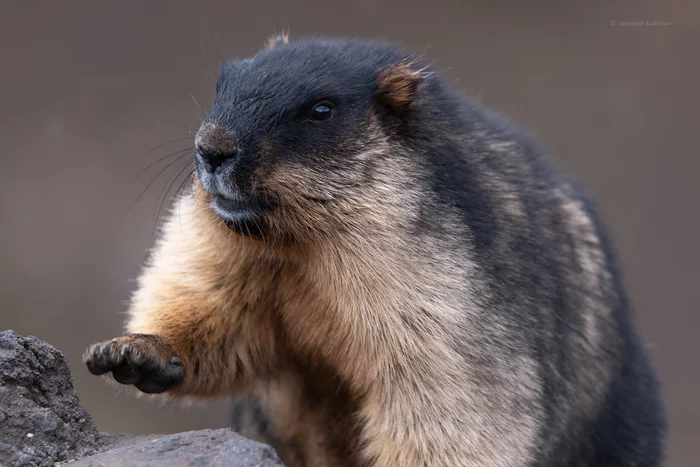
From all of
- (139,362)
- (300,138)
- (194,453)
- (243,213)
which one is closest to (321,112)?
(300,138)

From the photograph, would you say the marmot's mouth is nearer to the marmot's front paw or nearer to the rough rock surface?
the marmot's front paw

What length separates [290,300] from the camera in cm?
420

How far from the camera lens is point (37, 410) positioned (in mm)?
3158

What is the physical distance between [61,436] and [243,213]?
1059mm

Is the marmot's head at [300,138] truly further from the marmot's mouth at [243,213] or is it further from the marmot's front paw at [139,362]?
the marmot's front paw at [139,362]

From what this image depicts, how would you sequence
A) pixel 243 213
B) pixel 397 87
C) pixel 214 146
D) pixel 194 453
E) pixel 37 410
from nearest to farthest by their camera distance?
pixel 194 453 < pixel 37 410 < pixel 214 146 < pixel 243 213 < pixel 397 87

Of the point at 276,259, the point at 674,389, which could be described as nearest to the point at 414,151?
the point at 276,259

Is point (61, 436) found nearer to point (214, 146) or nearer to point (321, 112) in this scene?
point (214, 146)

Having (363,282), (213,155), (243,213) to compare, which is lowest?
(363,282)

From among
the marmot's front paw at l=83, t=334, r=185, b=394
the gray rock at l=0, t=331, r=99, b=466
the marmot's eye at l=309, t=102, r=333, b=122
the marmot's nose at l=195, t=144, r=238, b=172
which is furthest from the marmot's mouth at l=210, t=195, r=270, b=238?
the gray rock at l=0, t=331, r=99, b=466

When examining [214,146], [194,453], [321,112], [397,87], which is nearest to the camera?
[194,453]

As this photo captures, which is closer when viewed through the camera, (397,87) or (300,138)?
(300,138)

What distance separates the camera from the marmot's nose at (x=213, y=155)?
3.65 meters

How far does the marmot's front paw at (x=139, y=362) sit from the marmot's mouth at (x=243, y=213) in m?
0.59
